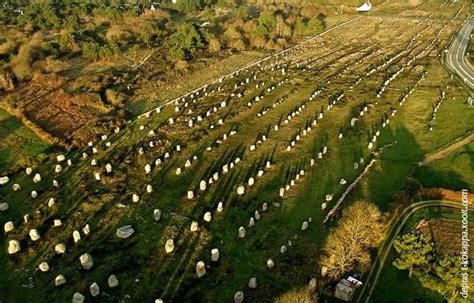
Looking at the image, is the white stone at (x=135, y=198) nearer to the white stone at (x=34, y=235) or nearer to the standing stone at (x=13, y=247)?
the white stone at (x=34, y=235)

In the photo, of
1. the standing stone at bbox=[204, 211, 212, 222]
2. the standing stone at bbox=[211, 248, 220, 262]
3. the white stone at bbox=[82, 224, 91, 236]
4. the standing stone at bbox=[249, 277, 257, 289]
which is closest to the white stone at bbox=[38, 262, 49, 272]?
the white stone at bbox=[82, 224, 91, 236]

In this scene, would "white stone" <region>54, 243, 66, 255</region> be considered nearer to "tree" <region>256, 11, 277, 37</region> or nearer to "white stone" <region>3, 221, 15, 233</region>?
"white stone" <region>3, 221, 15, 233</region>

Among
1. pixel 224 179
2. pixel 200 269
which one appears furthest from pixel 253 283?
pixel 224 179

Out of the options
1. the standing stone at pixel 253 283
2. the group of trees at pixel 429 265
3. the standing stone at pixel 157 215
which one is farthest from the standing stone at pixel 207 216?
the group of trees at pixel 429 265

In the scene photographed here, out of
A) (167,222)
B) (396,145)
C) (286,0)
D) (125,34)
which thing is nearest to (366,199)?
(396,145)

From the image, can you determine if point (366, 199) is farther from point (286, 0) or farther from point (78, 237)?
point (286, 0)

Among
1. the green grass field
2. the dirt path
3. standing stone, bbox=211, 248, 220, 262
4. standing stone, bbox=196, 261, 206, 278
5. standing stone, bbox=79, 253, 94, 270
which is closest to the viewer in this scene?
standing stone, bbox=196, 261, 206, 278
